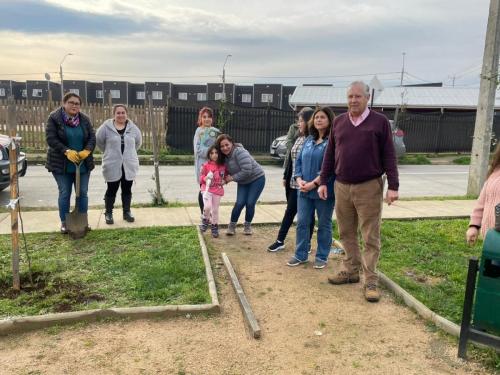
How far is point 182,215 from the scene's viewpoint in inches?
280

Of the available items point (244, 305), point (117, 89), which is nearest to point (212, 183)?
point (244, 305)

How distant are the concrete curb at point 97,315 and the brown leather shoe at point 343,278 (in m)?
1.27

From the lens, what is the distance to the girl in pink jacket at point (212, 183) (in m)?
5.89

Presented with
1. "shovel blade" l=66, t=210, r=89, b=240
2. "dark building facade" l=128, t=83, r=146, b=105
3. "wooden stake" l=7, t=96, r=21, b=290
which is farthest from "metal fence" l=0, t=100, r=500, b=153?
"dark building facade" l=128, t=83, r=146, b=105

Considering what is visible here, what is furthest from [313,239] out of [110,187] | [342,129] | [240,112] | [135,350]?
[240,112]

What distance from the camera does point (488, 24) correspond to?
8984mm

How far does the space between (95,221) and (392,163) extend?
446 centimetres

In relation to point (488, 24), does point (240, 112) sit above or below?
below

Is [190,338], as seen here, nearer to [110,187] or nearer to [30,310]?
[30,310]

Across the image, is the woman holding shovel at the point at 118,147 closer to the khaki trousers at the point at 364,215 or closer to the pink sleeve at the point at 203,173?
the pink sleeve at the point at 203,173

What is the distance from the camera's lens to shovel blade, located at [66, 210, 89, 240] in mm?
5617

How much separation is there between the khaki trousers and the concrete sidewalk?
2.47 metres

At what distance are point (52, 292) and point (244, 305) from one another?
1749mm

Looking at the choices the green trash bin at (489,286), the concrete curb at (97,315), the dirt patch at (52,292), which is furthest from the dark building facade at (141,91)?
the green trash bin at (489,286)
